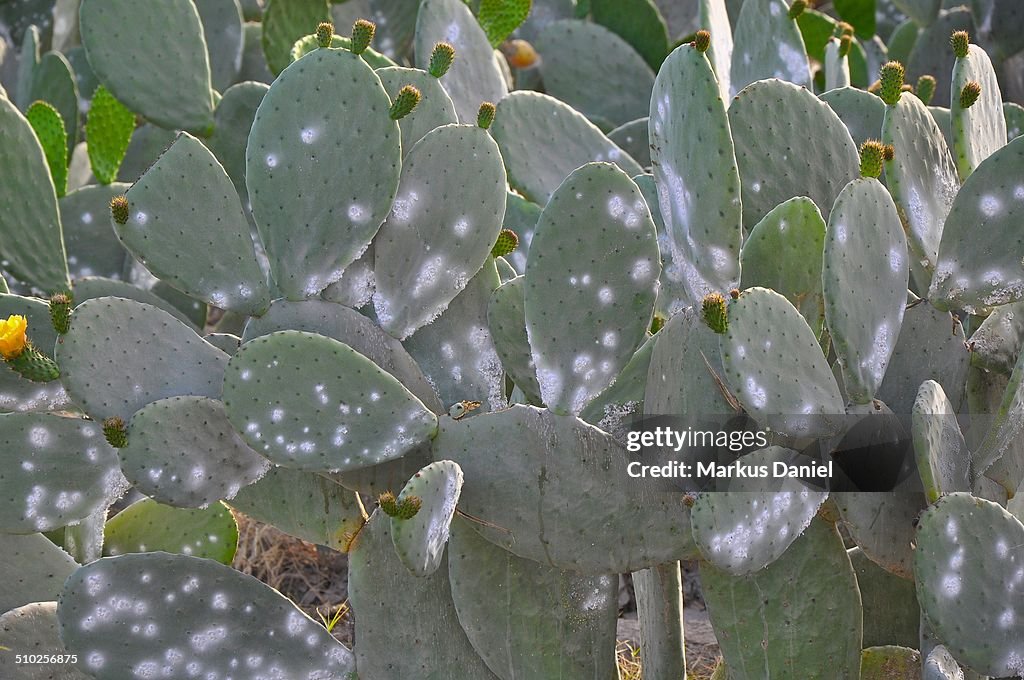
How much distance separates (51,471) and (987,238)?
1290 mm

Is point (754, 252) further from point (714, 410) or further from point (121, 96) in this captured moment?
point (121, 96)

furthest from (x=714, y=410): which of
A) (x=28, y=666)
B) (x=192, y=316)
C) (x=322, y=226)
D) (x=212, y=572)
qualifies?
(x=192, y=316)

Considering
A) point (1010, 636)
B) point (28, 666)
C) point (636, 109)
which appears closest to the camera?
point (1010, 636)

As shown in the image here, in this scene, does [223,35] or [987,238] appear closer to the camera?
[987,238]

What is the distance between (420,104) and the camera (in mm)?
1766

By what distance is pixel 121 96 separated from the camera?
7.22 feet

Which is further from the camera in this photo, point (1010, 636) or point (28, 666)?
point (28, 666)

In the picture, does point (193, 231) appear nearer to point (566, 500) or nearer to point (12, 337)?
point (12, 337)

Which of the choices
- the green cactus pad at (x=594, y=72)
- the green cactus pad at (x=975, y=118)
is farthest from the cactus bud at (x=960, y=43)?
the green cactus pad at (x=594, y=72)

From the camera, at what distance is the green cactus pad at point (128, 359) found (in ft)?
4.93

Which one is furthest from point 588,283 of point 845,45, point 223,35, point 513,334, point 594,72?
point 594,72

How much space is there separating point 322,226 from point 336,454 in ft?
1.07

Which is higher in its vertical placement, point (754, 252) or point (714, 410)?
point (754, 252)

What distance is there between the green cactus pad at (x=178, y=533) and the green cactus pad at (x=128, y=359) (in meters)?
0.39
